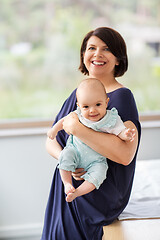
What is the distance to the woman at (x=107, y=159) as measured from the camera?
135 cm

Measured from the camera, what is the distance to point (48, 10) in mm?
2734

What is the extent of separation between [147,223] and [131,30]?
168 centimetres

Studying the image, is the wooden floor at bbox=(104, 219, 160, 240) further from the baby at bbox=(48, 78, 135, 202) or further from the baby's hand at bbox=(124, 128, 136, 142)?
the baby's hand at bbox=(124, 128, 136, 142)

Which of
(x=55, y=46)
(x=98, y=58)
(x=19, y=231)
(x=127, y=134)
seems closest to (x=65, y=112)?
(x=98, y=58)

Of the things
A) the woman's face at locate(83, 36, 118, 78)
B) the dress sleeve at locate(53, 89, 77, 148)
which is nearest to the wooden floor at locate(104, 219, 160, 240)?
the dress sleeve at locate(53, 89, 77, 148)

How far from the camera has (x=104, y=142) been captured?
4.33 feet

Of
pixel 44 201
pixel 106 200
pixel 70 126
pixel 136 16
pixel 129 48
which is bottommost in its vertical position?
pixel 44 201

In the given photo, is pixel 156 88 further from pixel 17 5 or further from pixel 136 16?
pixel 17 5

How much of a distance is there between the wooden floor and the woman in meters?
0.04

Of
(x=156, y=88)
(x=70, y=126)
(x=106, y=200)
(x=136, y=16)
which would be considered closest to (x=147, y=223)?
(x=106, y=200)

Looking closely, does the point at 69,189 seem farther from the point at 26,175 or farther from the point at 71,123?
the point at 26,175

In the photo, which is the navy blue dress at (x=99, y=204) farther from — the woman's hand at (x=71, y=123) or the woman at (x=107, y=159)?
the woman's hand at (x=71, y=123)

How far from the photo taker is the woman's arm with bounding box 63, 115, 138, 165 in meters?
1.32

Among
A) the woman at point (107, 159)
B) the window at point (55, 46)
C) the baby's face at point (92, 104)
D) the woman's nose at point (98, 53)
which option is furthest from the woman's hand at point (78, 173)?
the window at point (55, 46)
